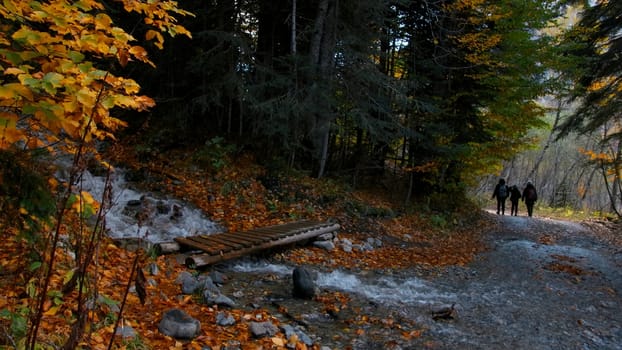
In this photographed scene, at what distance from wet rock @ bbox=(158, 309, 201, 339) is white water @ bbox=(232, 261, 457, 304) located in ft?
8.82

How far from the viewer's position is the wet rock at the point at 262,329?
4371 millimetres

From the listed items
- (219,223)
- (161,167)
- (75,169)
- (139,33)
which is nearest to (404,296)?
(219,223)

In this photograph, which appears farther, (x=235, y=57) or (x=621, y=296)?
(x=235, y=57)

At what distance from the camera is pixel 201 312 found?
466 centimetres

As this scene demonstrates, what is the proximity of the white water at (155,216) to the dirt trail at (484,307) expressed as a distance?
2.65 meters

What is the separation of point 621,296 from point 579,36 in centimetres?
1165

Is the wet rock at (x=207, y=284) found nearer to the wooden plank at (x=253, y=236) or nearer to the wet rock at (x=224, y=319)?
the wet rock at (x=224, y=319)

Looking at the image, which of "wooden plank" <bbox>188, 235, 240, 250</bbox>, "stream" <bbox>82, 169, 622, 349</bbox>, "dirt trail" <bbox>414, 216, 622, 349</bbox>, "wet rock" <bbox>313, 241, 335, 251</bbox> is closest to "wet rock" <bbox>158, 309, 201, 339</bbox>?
"stream" <bbox>82, 169, 622, 349</bbox>

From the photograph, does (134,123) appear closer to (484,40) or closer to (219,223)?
(219,223)

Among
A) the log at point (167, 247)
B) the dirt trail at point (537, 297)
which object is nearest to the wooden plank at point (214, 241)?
the log at point (167, 247)

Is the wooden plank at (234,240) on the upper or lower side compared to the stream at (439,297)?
upper

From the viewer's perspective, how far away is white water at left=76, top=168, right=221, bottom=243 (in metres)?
7.83

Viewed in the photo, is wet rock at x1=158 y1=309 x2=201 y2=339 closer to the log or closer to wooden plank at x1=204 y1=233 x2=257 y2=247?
the log

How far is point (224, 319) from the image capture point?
4535mm
